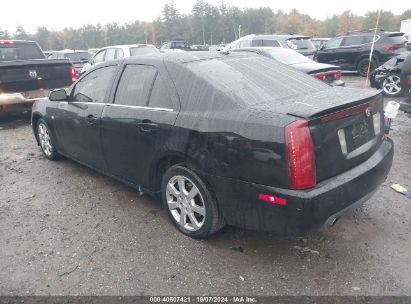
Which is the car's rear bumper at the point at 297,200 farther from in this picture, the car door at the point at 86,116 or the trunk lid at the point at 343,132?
the car door at the point at 86,116

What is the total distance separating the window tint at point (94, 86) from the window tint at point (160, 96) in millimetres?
831

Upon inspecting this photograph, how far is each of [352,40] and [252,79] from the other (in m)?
13.0

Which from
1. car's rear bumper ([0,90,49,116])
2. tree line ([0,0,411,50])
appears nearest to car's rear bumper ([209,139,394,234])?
car's rear bumper ([0,90,49,116])

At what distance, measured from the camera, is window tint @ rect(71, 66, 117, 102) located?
401 centimetres

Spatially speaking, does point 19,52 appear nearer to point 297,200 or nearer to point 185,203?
point 185,203

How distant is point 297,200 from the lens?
243 cm

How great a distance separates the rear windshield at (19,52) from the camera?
8657mm

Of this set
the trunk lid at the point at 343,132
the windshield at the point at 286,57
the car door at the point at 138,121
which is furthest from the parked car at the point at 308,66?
the trunk lid at the point at 343,132

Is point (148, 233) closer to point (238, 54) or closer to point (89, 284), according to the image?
point (89, 284)

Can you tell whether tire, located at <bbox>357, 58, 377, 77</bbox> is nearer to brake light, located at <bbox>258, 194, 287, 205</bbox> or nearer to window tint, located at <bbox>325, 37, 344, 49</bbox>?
window tint, located at <bbox>325, 37, 344, 49</bbox>

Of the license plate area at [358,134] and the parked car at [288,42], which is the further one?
the parked car at [288,42]

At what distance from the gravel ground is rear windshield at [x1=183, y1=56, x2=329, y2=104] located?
1337mm

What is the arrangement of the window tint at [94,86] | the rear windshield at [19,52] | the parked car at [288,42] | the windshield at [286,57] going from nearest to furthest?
the window tint at [94,86]
the windshield at [286,57]
the rear windshield at [19,52]
the parked car at [288,42]

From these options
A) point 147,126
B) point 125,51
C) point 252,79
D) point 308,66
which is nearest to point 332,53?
point 308,66
